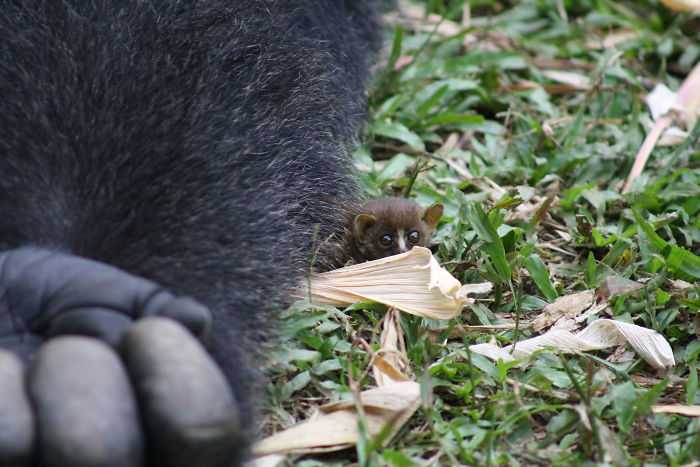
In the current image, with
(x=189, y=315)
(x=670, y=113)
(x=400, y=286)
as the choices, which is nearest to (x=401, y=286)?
(x=400, y=286)

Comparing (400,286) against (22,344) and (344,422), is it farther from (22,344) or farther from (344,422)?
(22,344)

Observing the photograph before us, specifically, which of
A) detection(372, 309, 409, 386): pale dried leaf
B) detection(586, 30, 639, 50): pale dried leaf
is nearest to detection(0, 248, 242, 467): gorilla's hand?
detection(372, 309, 409, 386): pale dried leaf

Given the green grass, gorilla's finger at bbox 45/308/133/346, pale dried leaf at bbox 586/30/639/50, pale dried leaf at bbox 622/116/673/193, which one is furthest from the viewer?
pale dried leaf at bbox 586/30/639/50

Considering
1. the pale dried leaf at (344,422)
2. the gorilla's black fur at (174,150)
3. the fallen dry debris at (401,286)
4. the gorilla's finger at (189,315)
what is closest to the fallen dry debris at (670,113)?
the fallen dry debris at (401,286)

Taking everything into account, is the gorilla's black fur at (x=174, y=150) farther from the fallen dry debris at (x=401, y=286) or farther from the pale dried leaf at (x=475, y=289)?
the pale dried leaf at (x=475, y=289)

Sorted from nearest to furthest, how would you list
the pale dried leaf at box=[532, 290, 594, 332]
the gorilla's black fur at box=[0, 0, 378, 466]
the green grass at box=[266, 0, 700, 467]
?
1. the gorilla's black fur at box=[0, 0, 378, 466]
2. the green grass at box=[266, 0, 700, 467]
3. the pale dried leaf at box=[532, 290, 594, 332]

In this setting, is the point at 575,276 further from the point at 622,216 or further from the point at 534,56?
→ the point at 534,56

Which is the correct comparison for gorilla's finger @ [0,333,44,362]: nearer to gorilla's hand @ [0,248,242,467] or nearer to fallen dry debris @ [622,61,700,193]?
gorilla's hand @ [0,248,242,467]
